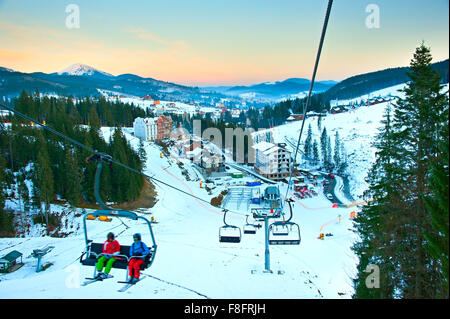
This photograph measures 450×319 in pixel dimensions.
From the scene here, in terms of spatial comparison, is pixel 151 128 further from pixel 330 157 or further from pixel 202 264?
pixel 202 264

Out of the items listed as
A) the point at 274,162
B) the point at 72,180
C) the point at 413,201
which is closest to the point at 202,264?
the point at 413,201

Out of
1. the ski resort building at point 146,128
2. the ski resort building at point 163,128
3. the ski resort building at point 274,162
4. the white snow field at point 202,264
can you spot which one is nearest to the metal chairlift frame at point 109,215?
the white snow field at point 202,264

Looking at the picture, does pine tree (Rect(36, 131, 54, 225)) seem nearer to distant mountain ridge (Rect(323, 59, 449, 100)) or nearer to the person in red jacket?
the person in red jacket

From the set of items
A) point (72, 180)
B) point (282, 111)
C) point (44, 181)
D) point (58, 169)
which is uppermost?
point (282, 111)

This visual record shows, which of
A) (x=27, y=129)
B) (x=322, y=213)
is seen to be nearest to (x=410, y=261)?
(x=322, y=213)

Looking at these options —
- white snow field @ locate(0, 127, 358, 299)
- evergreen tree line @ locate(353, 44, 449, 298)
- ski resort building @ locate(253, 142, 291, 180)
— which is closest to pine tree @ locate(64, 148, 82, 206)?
white snow field @ locate(0, 127, 358, 299)

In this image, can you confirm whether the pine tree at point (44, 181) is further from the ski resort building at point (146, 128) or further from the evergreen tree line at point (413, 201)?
the ski resort building at point (146, 128)
